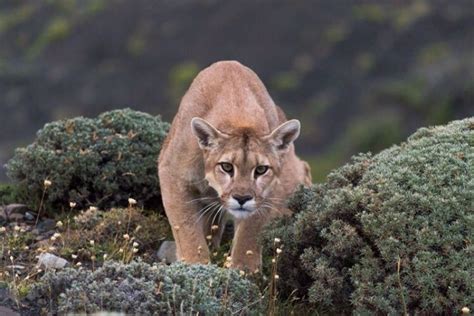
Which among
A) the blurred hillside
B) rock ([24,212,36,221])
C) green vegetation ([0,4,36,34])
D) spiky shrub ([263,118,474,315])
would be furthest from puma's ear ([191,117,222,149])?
green vegetation ([0,4,36,34])

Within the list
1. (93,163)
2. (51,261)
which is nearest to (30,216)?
(93,163)

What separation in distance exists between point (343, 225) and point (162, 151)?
3.48 metres

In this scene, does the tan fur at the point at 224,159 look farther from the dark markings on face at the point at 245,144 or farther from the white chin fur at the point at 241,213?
the white chin fur at the point at 241,213

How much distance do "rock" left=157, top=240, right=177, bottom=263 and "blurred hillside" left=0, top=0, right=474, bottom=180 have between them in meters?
26.5

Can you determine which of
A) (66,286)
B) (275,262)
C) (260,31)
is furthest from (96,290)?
(260,31)

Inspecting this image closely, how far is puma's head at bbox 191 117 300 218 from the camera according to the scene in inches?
501

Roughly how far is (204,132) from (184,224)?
1.12m

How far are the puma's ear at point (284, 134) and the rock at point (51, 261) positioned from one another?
2.45 meters

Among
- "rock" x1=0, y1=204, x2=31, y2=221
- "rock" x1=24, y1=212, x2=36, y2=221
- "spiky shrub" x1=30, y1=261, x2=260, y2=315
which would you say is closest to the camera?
"spiky shrub" x1=30, y1=261, x2=260, y2=315

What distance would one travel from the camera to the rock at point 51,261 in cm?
1253

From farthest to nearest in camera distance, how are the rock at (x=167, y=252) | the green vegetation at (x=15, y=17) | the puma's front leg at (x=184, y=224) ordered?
1. the green vegetation at (x=15, y=17)
2. the rock at (x=167, y=252)
3. the puma's front leg at (x=184, y=224)

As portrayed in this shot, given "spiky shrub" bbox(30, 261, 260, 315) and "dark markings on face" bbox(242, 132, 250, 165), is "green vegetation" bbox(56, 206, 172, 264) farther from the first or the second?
"spiky shrub" bbox(30, 261, 260, 315)

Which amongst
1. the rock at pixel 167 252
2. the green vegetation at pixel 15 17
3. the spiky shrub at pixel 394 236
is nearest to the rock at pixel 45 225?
the rock at pixel 167 252

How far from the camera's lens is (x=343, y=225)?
11.5m
